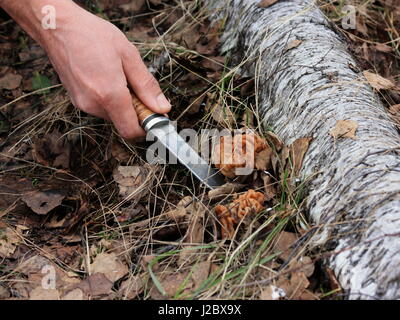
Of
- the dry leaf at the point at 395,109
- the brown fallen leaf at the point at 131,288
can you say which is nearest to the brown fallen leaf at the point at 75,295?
the brown fallen leaf at the point at 131,288

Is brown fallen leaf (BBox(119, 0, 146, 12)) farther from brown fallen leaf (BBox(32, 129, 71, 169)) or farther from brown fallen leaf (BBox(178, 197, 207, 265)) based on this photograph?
brown fallen leaf (BBox(178, 197, 207, 265))

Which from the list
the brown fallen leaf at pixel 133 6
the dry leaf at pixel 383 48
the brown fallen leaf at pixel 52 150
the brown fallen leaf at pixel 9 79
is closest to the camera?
the brown fallen leaf at pixel 52 150

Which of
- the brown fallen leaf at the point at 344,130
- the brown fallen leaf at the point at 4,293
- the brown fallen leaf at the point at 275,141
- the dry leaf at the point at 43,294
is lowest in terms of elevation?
the brown fallen leaf at the point at 4,293

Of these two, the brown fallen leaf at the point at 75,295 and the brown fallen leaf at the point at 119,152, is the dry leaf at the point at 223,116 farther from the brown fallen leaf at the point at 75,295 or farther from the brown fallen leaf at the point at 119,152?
the brown fallen leaf at the point at 75,295

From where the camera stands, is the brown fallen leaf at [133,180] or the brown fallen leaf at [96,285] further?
the brown fallen leaf at [133,180]

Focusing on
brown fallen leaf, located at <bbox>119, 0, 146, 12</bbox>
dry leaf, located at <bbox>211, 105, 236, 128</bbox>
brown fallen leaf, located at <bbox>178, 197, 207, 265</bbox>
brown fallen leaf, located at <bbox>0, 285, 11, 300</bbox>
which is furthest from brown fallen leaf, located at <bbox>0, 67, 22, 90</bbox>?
brown fallen leaf, located at <bbox>178, 197, 207, 265</bbox>

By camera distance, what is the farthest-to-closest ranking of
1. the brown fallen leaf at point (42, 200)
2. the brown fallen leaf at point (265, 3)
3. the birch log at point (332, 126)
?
the brown fallen leaf at point (265, 3) < the brown fallen leaf at point (42, 200) < the birch log at point (332, 126)

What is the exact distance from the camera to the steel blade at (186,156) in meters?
1.89

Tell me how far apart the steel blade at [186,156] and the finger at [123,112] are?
0.07 metres

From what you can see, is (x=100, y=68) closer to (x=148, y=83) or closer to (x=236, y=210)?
(x=148, y=83)

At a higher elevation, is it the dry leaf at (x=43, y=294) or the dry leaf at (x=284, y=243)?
the dry leaf at (x=284, y=243)

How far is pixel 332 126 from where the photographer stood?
5.67 ft

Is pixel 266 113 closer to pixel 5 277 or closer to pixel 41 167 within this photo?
pixel 41 167

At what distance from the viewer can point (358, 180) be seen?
1.53 meters
